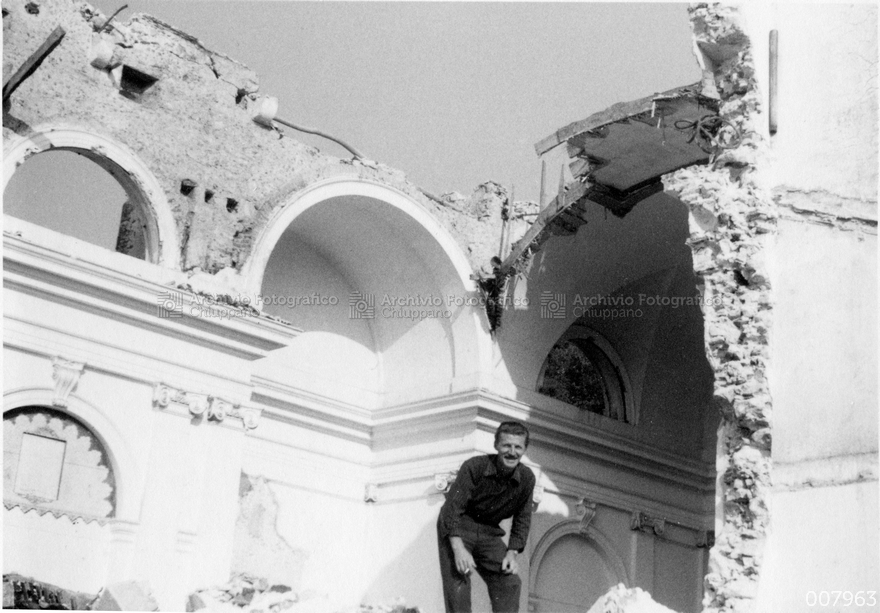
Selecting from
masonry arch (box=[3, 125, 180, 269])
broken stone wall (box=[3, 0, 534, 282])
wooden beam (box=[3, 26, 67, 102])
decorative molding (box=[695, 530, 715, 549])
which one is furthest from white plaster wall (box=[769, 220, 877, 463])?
decorative molding (box=[695, 530, 715, 549])

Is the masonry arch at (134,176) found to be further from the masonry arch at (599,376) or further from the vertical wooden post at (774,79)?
the masonry arch at (599,376)

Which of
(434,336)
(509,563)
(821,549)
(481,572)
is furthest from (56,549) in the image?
(821,549)

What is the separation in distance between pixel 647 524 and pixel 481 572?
19.9 feet

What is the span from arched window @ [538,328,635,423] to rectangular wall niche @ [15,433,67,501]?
6.42 m

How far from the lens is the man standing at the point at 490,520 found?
8023 mm

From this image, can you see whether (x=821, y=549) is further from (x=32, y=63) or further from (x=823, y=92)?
(x=32, y=63)

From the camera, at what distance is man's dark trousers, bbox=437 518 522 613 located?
26.1 feet

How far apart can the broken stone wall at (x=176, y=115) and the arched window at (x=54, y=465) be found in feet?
5.89

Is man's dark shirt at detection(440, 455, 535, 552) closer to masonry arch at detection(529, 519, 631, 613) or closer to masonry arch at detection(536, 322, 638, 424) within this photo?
masonry arch at detection(529, 519, 631, 613)

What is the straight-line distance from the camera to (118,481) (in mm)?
9664

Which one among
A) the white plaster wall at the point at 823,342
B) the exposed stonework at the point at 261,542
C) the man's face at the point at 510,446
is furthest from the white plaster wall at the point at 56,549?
the white plaster wall at the point at 823,342

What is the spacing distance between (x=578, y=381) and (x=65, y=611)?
7.89 meters

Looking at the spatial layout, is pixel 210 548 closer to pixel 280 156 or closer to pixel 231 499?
pixel 231 499

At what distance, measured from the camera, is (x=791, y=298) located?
328 inches
